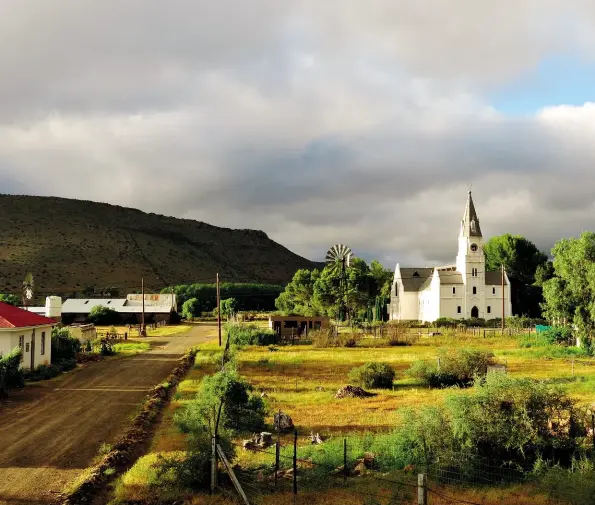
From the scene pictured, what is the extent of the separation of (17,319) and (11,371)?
16.0 ft

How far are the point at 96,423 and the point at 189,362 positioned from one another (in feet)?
60.6

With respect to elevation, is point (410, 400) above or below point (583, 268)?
below

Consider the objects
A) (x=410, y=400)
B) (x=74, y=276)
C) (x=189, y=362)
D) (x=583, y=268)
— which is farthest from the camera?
(x=74, y=276)

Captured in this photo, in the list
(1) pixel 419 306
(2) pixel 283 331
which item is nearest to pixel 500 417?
(2) pixel 283 331

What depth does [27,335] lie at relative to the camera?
31.4 m

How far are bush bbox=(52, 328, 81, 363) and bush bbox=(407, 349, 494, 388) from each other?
2119cm

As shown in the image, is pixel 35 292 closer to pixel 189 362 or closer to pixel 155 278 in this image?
pixel 155 278

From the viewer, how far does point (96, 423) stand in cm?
2014

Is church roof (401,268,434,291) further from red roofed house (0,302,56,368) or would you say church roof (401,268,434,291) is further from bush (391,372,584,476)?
bush (391,372,584,476)

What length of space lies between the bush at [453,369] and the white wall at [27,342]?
19.7 metres

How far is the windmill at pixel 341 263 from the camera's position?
8511 cm

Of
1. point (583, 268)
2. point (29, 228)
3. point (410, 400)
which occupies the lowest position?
point (410, 400)

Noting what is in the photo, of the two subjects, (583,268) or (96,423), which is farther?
(583,268)

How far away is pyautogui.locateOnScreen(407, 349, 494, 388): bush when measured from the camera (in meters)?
29.5
